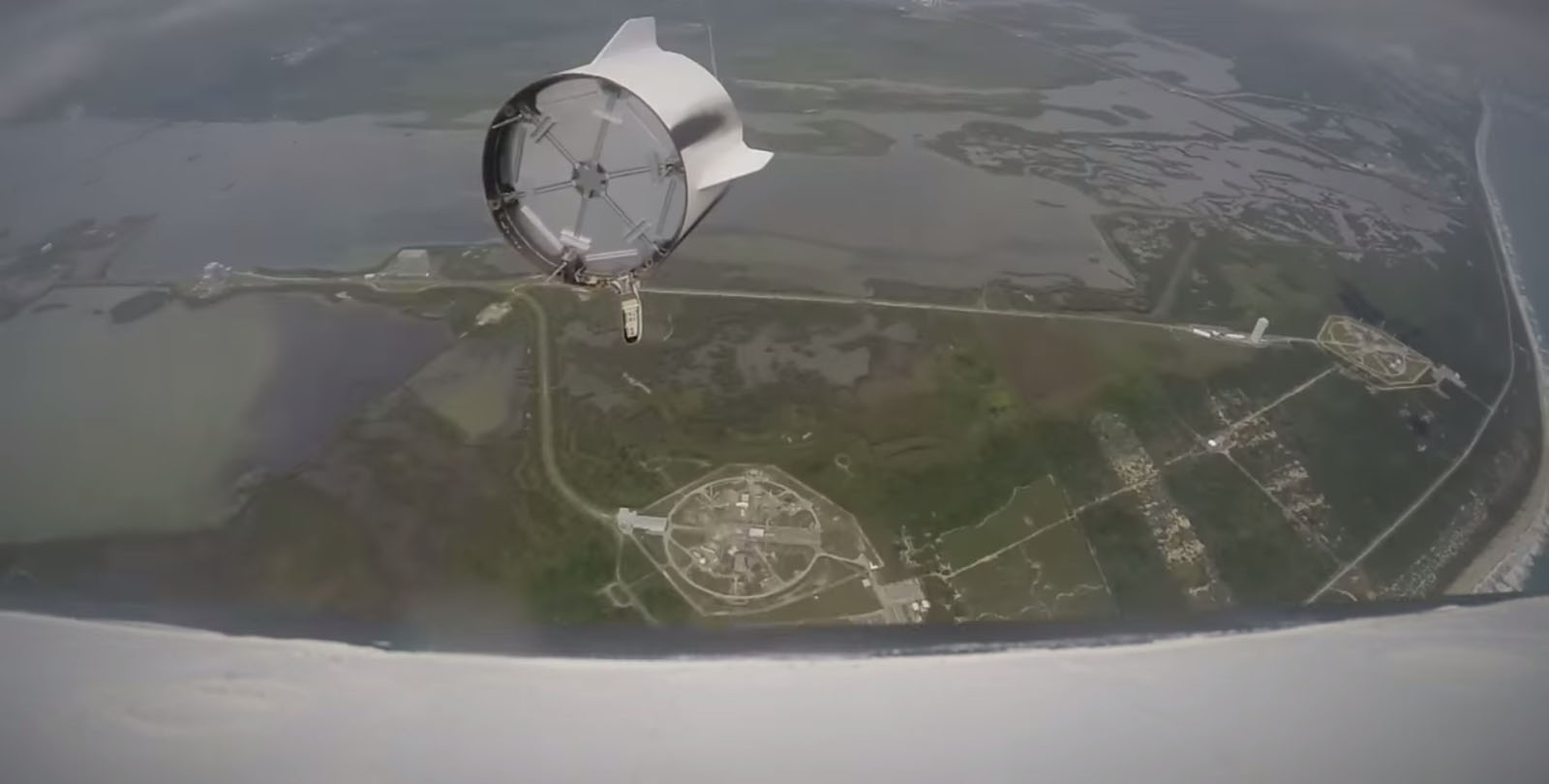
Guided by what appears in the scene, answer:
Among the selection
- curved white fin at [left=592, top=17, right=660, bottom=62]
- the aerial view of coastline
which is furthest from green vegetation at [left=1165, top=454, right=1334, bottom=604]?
curved white fin at [left=592, top=17, right=660, bottom=62]

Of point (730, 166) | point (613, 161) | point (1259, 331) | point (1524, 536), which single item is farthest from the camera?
point (1259, 331)

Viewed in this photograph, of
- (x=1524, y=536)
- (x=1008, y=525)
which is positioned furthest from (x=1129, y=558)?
(x=1524, y=536)

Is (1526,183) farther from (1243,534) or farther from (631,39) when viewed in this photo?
(631,39)

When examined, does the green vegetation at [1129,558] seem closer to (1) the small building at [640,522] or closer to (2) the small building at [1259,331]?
(2) the small building at [1259,331]

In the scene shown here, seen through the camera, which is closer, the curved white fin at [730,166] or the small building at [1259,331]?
the curved white fin at [730,166]

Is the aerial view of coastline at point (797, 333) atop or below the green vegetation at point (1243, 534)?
atop

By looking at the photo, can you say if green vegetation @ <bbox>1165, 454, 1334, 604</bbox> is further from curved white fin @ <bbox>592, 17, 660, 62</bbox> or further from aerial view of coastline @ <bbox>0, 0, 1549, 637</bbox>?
curved white fin @ <bbox>592, 17, 660, 62</bbox>

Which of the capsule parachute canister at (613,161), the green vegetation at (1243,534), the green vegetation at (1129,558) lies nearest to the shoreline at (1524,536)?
the green vegetation at (1243,534)
